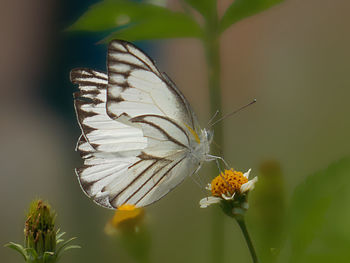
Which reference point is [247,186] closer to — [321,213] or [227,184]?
[227,184]

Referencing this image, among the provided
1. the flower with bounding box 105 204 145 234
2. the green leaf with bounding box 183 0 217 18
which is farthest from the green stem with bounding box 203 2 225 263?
the flower with bounding box 105 204 145 234

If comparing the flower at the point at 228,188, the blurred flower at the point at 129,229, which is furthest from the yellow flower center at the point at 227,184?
the blurred flower at the point at 129,229

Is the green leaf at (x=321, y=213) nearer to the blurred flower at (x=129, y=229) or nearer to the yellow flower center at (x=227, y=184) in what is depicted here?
the yellow flower center at (x=227, y=184)

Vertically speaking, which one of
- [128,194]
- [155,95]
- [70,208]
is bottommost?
[70,208]

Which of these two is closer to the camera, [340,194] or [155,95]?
[340,194]

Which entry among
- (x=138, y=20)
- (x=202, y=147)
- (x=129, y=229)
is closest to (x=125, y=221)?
(x=129, y=229)

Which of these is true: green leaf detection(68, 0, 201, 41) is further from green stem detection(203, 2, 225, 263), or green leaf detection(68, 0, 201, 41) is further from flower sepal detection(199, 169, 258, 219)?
flower sepal detection(199, 169, 258, 219)

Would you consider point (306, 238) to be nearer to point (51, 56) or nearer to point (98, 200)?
point (98, 200)

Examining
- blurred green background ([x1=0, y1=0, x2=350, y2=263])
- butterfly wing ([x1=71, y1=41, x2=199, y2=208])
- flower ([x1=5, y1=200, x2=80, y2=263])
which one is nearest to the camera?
flower ([x1=5, y1=200, x2=80, y2=263])

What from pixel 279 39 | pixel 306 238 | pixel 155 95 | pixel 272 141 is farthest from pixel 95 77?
pixel 279 39
